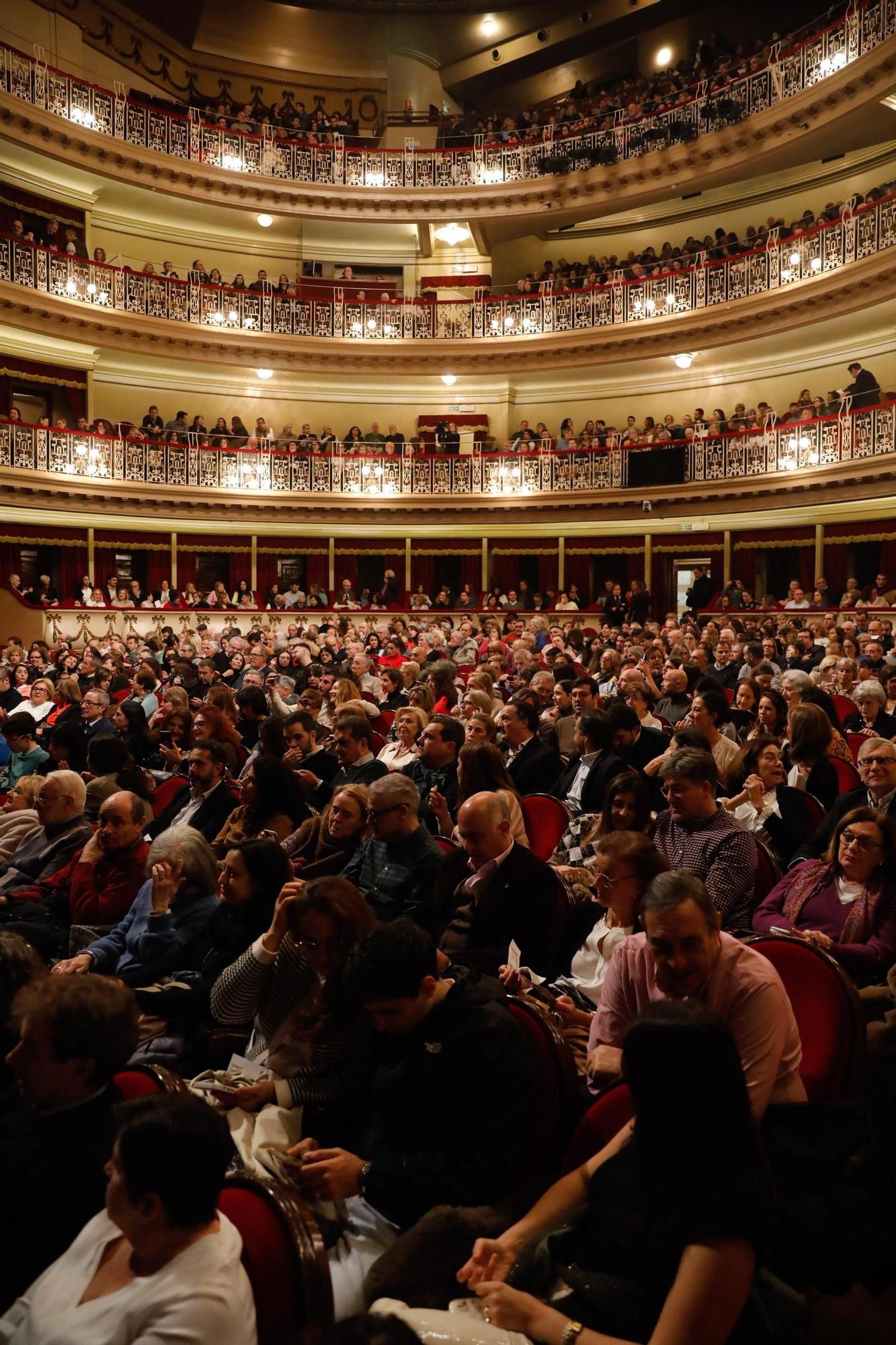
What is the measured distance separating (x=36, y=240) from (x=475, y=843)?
62.7 feet

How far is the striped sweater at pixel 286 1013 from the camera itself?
2.58 metres

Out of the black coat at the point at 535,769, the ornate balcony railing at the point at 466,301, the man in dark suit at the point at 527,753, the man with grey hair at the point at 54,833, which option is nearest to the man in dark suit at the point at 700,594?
the ornate balcony railing at the point at 466,301

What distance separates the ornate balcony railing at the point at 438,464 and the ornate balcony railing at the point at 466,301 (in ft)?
7.87

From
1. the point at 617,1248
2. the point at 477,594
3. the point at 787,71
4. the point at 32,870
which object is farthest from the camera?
the point at 477,594

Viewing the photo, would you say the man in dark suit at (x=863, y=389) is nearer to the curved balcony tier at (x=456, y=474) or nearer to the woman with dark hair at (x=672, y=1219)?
the curved balcony tier at (x=456, y=474)

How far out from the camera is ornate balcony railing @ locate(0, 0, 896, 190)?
53.7ft

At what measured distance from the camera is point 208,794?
5.20 m

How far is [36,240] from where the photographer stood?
62.0ft

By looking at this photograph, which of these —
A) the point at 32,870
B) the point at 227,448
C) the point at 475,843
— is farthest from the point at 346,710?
the point at 227,448

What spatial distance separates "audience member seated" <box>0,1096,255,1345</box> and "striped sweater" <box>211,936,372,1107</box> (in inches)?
30.5

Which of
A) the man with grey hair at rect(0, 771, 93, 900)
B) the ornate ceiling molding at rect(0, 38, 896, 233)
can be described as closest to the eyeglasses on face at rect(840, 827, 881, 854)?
the man with grey hair at rect(0, 771, 93, 900)

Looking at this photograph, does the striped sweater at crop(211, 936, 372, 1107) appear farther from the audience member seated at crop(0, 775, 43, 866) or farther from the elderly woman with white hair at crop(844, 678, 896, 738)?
the elderly woman with white hair at crop(844, 678, 896, 738)

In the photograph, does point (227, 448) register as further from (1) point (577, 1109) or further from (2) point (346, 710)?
(1) point (577, 1109)

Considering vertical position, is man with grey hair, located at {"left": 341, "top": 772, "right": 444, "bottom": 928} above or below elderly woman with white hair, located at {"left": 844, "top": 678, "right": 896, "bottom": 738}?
below
